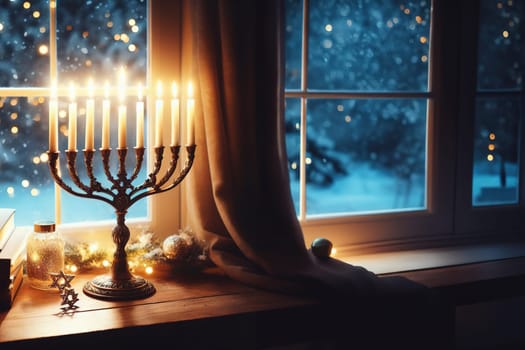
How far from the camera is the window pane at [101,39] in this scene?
1862mm

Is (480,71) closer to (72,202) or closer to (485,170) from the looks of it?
(485,170)

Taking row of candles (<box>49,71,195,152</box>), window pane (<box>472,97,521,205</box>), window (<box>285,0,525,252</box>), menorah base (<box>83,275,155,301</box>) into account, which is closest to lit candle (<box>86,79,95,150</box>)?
row of candles (<box>49,71,195,152</box>)

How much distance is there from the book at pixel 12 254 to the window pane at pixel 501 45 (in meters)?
1.62

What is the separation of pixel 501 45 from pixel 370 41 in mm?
511

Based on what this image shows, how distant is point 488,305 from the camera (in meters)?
2.35

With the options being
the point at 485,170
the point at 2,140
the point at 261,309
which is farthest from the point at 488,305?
the point at 2,140

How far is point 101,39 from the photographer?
1.93 metres

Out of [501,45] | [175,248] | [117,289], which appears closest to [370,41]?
[501,45]

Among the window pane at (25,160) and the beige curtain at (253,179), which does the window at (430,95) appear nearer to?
the beige curtain at (253,179)

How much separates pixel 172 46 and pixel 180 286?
685 mm

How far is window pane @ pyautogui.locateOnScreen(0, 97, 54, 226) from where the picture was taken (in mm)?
1830

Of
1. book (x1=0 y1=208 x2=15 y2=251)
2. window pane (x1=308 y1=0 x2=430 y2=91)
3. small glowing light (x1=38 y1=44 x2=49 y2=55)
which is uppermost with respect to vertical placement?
window pane (x1=308 y1=0 x2=430 y2=91)

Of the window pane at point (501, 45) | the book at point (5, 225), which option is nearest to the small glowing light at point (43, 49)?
the book at point (5, 225)

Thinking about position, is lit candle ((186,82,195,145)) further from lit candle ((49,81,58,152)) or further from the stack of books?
the stack of books
